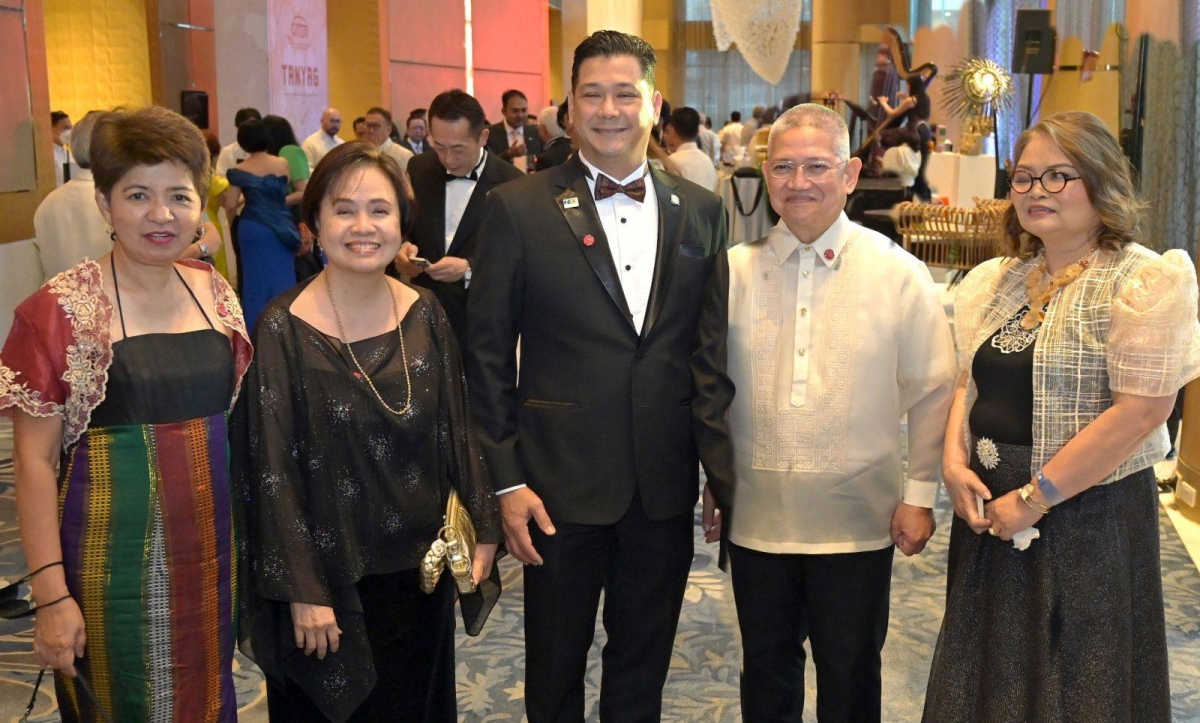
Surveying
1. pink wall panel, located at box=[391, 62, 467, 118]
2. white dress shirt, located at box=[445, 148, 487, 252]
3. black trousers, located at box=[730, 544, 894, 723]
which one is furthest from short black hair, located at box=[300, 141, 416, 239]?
pink wall panel, located at box=[391, 62, 467, 118]

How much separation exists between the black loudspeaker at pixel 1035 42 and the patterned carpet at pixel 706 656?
4546mm

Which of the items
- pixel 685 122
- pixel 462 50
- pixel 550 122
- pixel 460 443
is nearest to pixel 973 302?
pixel 460 443

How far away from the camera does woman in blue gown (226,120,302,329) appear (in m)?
6.23

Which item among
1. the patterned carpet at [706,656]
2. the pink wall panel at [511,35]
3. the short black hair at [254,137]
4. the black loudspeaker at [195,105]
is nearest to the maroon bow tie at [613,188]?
the patterned carpet at [706,656]

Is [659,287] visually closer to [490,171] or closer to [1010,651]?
[1010,651]

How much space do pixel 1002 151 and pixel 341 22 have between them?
873cm

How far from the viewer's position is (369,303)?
2.13m

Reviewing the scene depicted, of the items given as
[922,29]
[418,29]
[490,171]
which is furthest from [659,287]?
[922,29]

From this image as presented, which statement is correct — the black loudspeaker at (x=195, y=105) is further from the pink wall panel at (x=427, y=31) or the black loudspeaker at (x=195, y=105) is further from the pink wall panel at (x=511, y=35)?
the pink wall panel at (x=511, y=35)

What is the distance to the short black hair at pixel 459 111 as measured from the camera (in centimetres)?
432

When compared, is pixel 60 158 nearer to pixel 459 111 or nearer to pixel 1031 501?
pixel 459 111

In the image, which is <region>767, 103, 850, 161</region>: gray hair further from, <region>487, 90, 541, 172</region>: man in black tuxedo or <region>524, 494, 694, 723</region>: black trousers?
<region>487, 90, 541, 172</region>: man in black tuxedo

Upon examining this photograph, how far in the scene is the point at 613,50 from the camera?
232 cm

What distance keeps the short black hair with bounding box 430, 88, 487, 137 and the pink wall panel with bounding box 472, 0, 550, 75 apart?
1507 centimetres
